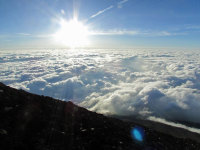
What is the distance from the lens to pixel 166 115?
199 metres

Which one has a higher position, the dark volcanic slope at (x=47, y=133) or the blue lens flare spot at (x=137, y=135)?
the dark volcanic slope at (x=47, y=133)

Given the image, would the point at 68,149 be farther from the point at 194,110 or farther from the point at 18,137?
the point at 194,110

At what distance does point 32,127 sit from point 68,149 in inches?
105

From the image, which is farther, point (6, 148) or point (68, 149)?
point (68, 149)

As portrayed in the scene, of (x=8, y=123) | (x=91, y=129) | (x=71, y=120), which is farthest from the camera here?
(x=71, y=120)

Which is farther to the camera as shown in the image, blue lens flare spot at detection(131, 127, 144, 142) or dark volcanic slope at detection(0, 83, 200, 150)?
blue lens flare spot at detection(131, 127, 144, 142)

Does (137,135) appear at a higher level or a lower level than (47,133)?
lower

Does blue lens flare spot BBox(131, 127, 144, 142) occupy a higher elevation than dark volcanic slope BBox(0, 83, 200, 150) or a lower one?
lower

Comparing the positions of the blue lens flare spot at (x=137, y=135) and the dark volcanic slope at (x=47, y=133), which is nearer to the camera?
the dark volcanic slope at (x=47, y=133)

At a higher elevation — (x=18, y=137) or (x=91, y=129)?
(x=18, y=137)

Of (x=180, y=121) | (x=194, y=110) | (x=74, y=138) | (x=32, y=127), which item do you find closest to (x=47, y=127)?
(x=32, y=127)

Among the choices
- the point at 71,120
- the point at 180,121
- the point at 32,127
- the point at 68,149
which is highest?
the point at 32,127

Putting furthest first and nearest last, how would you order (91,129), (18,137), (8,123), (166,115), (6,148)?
(166,115) → (91,129) → (8,123) → (18,137) → (6,148)

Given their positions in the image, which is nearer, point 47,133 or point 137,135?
point 47,133
